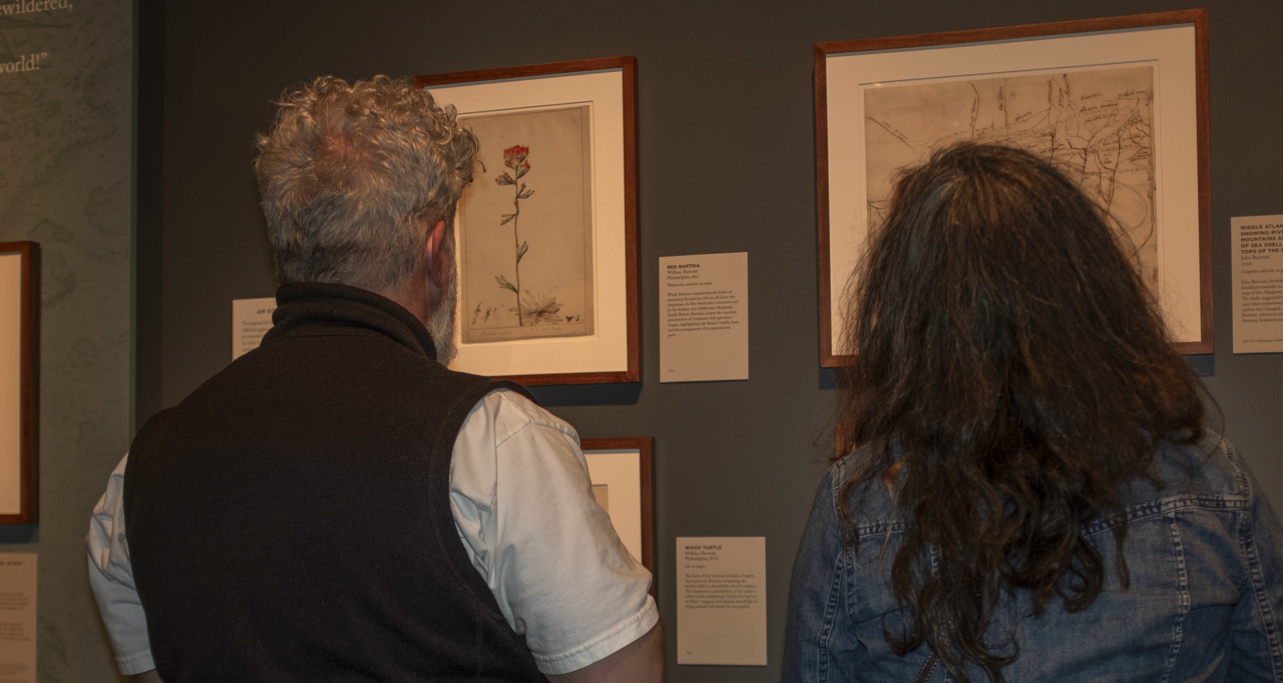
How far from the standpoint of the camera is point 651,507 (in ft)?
6.45

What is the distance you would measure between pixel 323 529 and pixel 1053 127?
1.50 metres

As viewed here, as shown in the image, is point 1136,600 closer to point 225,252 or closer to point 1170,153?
point 1170,153

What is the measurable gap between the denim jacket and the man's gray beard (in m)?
0.58

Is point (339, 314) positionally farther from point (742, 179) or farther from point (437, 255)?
point (742, 179)

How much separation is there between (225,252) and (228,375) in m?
1.26

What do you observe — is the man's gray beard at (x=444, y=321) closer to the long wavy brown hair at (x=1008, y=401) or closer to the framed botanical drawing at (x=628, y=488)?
the long wavy brown hair at (x=1008, y=401)

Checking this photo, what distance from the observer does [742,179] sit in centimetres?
199

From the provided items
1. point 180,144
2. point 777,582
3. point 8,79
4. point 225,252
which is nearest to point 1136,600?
point 777,582
